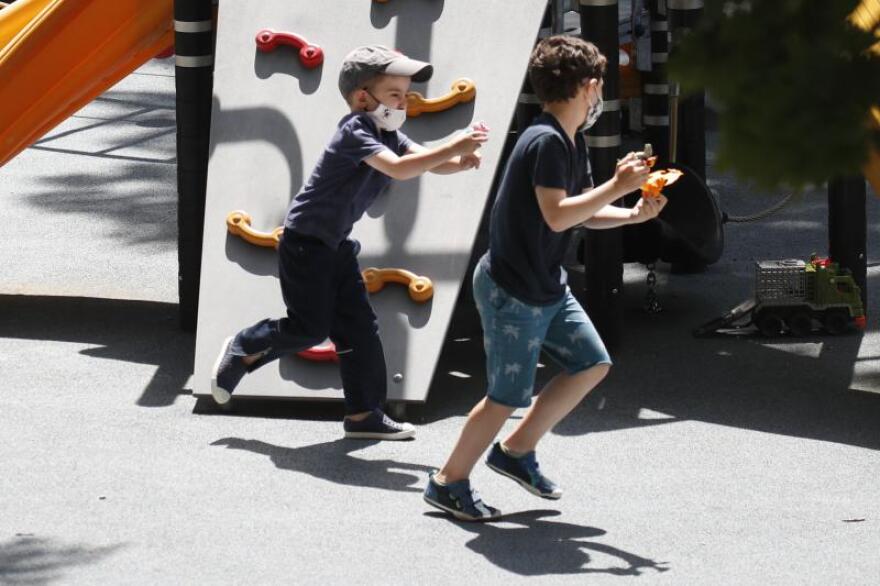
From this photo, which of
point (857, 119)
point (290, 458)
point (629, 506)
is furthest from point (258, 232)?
point (857, 119)

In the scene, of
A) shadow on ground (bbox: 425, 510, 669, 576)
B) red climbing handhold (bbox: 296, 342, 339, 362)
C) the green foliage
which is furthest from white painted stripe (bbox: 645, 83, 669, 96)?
the green foliage

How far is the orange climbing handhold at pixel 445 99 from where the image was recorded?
21.9 feet

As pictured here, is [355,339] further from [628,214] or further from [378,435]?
[628,214]

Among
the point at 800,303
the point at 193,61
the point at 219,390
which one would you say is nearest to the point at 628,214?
the point at 219,390

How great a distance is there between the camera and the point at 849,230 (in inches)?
302

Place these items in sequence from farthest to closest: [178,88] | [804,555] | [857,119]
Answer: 1. [178,88]
2. [804,555]
3. [857,119]

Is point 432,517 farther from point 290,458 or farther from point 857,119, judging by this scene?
Answer: point 857,119

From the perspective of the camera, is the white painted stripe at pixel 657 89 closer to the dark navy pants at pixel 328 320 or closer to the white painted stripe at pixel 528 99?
the white painted stripe at pixel 528 99

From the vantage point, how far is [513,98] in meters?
6.64

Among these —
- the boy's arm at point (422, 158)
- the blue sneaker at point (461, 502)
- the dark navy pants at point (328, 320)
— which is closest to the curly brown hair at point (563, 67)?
the boy's arm at point (422, 158)

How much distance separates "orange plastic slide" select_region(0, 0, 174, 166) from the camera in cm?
745

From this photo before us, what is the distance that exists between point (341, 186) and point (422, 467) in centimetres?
108

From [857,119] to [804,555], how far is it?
2823 mm

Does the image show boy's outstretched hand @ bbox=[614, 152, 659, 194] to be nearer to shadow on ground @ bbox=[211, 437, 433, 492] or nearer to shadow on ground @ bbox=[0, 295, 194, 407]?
shadow on ground @ bbox=[211, 437, 433, 492]
